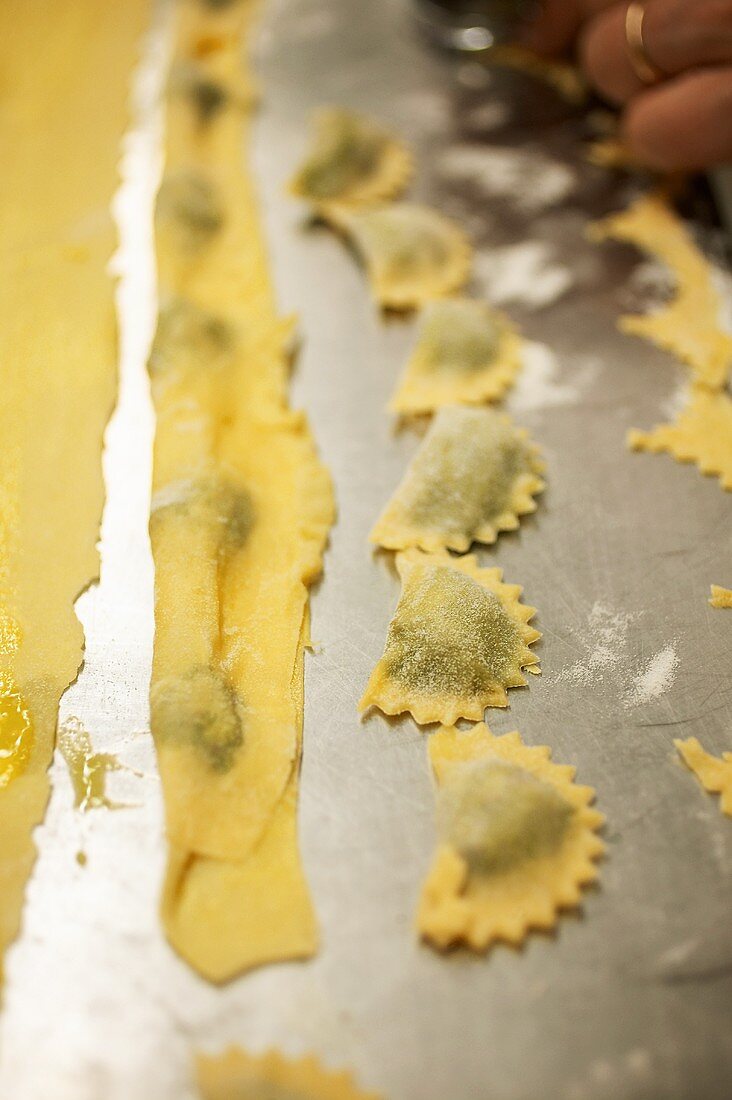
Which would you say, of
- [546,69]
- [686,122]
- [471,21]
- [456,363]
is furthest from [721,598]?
[471,21]

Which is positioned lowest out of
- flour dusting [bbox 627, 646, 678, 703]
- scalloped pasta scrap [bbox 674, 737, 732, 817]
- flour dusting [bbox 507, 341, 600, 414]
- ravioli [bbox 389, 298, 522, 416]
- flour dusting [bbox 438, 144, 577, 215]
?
scalloped pasta scrap [bbox 674, 737, 732, 817]

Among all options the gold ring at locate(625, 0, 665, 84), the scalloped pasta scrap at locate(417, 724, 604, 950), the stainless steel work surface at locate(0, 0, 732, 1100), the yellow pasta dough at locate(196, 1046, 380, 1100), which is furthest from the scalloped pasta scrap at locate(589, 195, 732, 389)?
the yellow pasta dough at locate(196, 1046, 380, 1100)

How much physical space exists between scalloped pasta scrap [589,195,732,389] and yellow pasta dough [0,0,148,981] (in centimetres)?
144

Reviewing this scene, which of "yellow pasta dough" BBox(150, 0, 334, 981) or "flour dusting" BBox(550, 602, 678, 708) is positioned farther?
"flour dusting" BBox(550, 602, 678, 708)

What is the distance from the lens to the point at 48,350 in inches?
99.8

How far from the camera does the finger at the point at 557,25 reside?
10.5ft

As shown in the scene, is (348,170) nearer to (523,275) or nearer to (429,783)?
(523,275)

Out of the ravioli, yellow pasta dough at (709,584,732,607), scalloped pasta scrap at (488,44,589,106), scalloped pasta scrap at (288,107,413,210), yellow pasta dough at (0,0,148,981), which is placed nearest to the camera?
yellow pasta dough at (0,0,148,981)

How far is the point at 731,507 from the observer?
2186 millimetres

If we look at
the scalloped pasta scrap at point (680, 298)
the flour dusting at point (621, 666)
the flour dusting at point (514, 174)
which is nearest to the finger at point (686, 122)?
the scalloped pasta scrap at point (680, 298)

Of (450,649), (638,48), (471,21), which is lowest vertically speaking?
(450,649)

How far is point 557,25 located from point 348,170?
96cm

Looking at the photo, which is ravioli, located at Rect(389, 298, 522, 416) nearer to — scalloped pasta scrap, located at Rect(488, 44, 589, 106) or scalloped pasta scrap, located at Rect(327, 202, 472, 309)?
scalloped pasta scrap, located at Rect(327, 202, 472, 309)

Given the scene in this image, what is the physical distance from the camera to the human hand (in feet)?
8.52
